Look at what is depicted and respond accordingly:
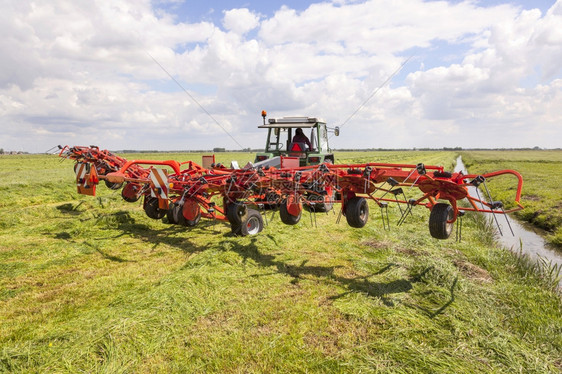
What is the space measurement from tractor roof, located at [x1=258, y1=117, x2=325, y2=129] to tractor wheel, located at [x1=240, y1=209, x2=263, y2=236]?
3.68 m

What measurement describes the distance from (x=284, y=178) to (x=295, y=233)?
6.78 feet

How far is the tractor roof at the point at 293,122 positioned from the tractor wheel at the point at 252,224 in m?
3.68

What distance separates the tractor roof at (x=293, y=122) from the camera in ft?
30.4

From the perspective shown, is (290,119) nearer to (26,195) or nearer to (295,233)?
(295,233)

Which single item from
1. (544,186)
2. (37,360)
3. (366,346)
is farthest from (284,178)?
(544,186)

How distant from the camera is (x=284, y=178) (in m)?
5.77

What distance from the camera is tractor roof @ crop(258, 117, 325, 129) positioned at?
9.27 meters

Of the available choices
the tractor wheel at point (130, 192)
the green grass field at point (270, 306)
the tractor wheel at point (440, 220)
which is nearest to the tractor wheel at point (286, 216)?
the green grass field at point (270, 306)

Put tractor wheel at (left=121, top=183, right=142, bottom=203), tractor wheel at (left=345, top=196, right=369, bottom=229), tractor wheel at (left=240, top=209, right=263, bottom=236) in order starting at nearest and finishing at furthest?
tractor wheel at (left=345, top=196, right=369, bottom=229) < tractor wheel at (left=240, top=209, right=263, bottom=236) < tractor wheel at (left=121, top=183, right=142, bottom=203)

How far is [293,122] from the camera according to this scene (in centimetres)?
947

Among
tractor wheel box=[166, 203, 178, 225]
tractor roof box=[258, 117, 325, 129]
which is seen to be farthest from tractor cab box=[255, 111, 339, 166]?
tractor wheel box=[166, 203, 178, 225]

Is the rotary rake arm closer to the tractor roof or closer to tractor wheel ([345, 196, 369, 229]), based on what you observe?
tractor wheel ([345, 196, 369, 229])

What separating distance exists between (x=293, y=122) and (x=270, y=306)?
21.3 feet

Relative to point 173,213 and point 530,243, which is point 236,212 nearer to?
point 173,213
